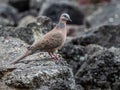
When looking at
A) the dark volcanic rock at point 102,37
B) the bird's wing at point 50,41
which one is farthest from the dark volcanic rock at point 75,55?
the bird's wing at point 50,41

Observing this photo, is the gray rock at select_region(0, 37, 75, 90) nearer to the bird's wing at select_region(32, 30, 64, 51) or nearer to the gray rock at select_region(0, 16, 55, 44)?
the bird's wing at select_region(32, 30, 64, 51)

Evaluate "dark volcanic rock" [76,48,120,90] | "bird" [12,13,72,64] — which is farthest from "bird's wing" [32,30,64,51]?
"dark volcanic rock" [76,48,120,90]

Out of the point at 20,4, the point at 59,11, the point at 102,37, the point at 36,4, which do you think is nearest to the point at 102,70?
the point at 102,37

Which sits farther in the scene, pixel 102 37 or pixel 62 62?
pixel 102 37

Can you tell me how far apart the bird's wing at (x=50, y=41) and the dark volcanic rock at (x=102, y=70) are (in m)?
1.38

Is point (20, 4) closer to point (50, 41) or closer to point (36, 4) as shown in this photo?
point (36, 4)

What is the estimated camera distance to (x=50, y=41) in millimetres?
11438

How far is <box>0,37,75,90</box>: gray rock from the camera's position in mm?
9953

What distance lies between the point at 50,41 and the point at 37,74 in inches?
59.1

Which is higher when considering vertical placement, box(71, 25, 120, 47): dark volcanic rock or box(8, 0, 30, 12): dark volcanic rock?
box(8, 0, 30, 12): dark volcanic rock

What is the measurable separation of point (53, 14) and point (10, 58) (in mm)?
12329

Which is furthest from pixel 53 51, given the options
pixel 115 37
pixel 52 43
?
pixel 115 37

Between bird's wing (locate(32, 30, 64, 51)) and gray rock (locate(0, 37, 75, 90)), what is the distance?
246 mm

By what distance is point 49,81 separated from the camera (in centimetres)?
1012
